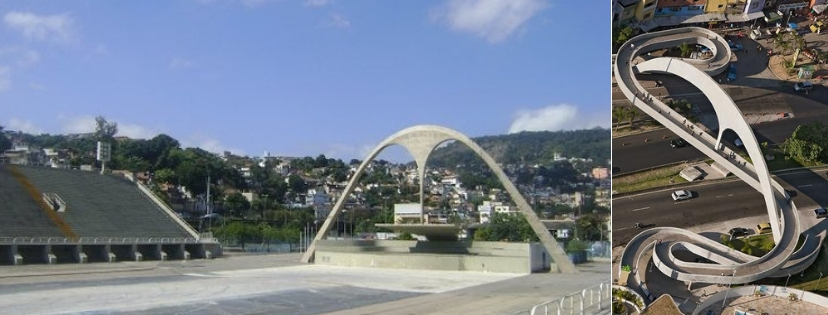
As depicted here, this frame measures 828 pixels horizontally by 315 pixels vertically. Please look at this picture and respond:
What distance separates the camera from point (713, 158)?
8828 millimetres

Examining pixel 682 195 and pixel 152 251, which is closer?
pixel 682 195

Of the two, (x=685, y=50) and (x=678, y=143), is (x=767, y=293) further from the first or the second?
(x=685, y=50)

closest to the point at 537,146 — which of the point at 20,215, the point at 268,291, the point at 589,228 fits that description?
the point at 589,228

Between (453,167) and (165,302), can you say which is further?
(453,167)

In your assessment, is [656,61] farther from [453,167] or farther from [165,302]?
[453,167]

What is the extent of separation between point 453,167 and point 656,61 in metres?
77.8

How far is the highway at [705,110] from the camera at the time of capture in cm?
877

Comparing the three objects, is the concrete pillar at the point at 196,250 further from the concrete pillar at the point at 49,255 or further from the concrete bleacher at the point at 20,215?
the concrete pillar at the point at 49,255

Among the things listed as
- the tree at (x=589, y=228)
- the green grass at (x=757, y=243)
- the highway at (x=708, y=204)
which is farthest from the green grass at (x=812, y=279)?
the tree at (x=589, y=228)

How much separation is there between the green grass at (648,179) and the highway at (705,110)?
8cm

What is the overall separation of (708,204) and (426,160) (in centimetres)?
2234

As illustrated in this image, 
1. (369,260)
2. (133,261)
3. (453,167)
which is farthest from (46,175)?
(453,167)

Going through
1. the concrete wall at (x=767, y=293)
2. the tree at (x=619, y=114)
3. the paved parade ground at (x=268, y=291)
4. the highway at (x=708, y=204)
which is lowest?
the paved parade ground at (x=268, y=291)

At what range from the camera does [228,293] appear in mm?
16359
